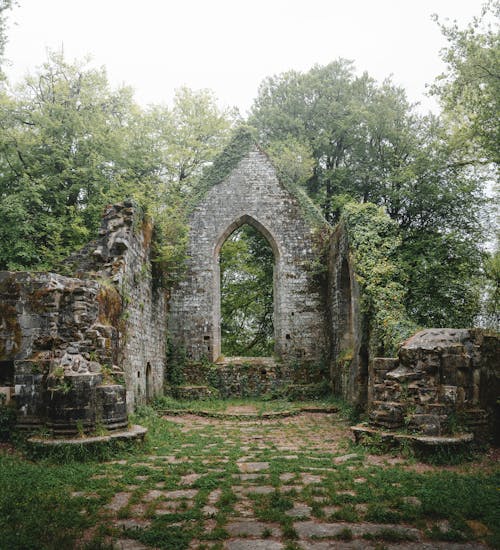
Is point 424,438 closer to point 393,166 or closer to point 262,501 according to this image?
point 262,501

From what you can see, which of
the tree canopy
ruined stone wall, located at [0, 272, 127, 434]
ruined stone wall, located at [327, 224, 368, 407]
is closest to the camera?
ruined stone wall, located at [0, 272, 127, 434]

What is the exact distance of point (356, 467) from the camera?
5.92 metres

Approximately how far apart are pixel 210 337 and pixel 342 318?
4237 millimetres

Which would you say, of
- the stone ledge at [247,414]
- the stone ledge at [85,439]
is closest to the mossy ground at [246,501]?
the stone ledge at [85,439]

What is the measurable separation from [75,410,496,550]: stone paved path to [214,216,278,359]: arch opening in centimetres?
1344

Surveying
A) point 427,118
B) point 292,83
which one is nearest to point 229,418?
point 427,118

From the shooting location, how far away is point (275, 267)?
1576 centimetres

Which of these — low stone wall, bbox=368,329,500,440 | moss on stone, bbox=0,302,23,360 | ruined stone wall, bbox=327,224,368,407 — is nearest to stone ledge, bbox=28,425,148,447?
moss on stone, bbox=0,302,23,360

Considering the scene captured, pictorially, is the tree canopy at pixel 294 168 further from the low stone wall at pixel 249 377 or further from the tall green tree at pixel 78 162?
the low stone wall at pixel 249 377

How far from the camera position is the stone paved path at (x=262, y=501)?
3.62 m

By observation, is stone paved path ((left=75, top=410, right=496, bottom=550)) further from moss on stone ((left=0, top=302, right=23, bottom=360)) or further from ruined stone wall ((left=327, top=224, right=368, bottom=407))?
ruined stone wall ((left=327, top=224, right=368, bottom=407))

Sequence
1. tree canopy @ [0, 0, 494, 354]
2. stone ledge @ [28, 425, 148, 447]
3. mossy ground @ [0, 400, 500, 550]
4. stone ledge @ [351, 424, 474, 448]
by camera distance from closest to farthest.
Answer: mossy ground @ [0, 400, 500, 550] → stone ledge @ [28, 425, 148, 447] → stone ledge @ [351, 424, 474, 448] → tree canopy @ [0, 0, 494, 354]

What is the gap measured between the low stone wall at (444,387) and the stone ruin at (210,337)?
18mm

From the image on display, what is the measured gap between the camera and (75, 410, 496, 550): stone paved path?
362 cm
